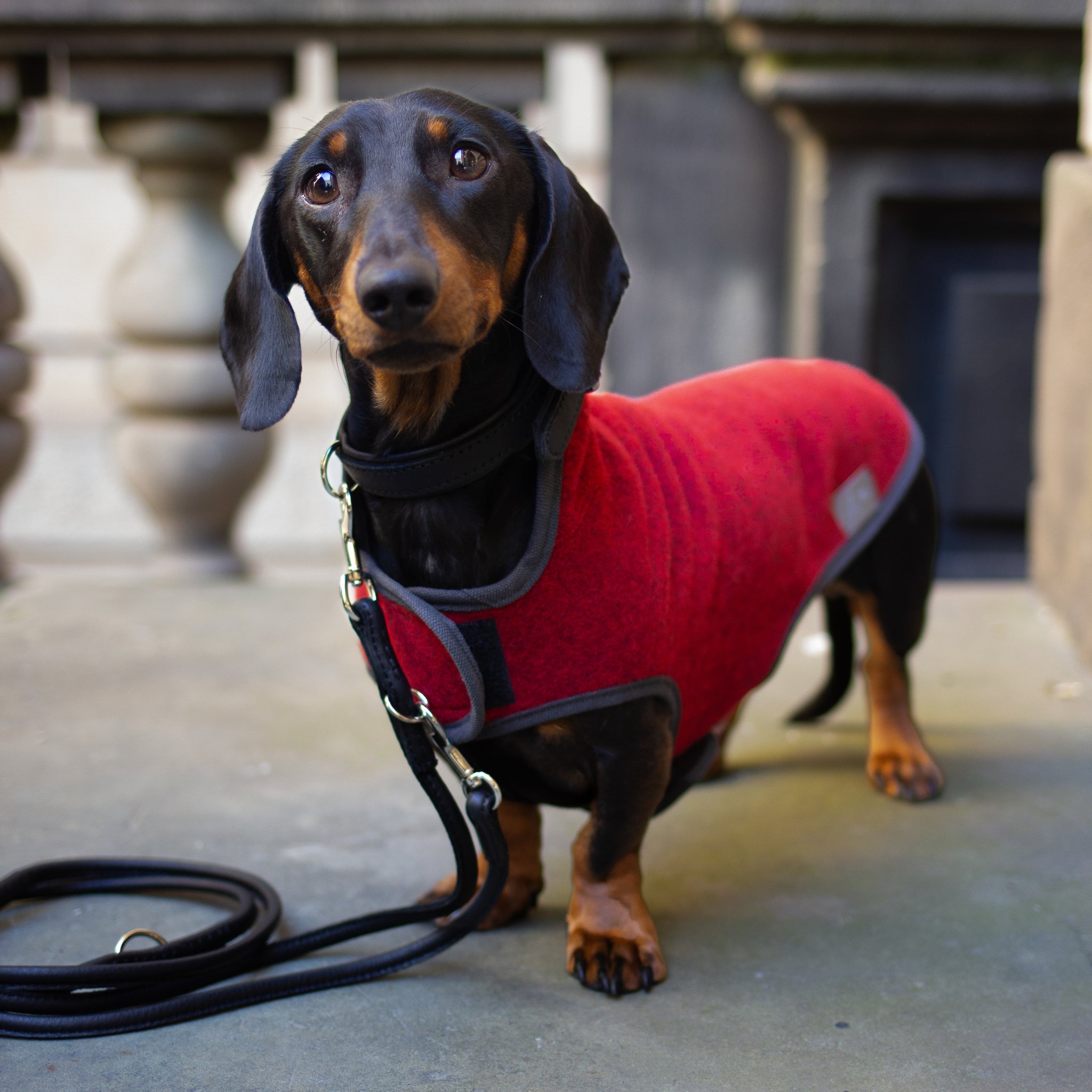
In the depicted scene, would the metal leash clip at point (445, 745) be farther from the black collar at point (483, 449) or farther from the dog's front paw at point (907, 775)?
the dog's front paw at point (907, 775)

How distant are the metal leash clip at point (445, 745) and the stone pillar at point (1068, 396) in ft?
6.34

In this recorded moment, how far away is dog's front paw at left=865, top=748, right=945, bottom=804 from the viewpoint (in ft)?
8.00

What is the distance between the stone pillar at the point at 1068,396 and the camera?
3154 millimetres

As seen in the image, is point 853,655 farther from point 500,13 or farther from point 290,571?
point 290,571

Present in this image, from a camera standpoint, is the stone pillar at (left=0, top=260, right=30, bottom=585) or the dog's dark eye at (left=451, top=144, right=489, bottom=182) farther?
the stone pillar at (left=0, top=260, right=30, bottom=585)

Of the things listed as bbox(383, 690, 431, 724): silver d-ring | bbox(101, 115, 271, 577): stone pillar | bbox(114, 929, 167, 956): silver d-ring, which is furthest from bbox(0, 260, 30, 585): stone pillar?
bbox(383, 690, 431, 724): silver d-ring

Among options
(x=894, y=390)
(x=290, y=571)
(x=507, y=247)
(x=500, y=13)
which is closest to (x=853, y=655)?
(x=507, y=247)

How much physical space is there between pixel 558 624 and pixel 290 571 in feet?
18.7

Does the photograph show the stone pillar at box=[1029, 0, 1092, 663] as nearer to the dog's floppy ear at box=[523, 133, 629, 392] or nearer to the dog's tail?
the dog's tail

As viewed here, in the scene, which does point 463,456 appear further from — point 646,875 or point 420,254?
point 646,875

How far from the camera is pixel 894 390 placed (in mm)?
4531

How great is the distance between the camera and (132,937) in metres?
1.91

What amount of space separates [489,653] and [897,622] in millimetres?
1090

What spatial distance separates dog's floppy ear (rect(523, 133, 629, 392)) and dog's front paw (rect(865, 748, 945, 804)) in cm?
116
